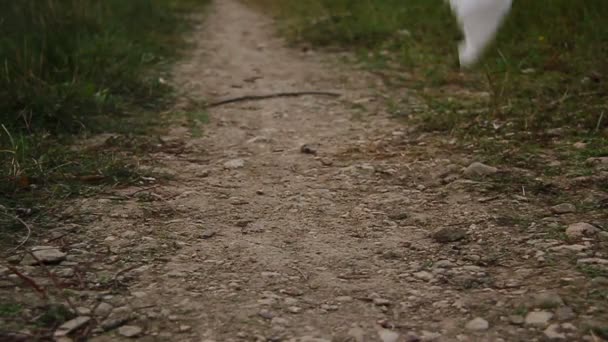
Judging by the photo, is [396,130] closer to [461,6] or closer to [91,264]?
[461,6]

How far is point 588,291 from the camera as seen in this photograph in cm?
177

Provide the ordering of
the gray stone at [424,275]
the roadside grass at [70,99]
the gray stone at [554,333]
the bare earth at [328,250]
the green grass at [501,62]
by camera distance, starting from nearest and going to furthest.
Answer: the gray stone at [554,333] < the bare earth at [328,250] < the gray stone at [424,275] < the roadside grass at [70,99] < the green grass at [501,62]

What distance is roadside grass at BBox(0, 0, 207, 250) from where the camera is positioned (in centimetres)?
253

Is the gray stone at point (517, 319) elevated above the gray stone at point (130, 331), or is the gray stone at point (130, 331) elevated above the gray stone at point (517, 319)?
the gray stone at point (517, 319)

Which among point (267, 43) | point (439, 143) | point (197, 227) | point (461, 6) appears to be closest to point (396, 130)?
point (439, 143)

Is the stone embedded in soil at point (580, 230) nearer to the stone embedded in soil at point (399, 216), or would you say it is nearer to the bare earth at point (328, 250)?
the bare earth at point (328, 250)

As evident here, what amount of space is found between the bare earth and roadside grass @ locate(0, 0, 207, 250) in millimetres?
186

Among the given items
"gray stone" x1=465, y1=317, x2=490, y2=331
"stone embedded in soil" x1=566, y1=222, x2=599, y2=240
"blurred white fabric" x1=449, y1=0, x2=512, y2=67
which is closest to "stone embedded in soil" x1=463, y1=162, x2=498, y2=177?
"stone embedded in soil" x1=566, y1=222, x2=599, y2=240

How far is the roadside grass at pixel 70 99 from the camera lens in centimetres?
253

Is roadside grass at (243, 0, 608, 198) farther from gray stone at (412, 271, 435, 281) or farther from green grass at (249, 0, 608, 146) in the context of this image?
gray stone at (412, 271, 435, 281)

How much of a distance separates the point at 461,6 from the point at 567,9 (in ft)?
5.70

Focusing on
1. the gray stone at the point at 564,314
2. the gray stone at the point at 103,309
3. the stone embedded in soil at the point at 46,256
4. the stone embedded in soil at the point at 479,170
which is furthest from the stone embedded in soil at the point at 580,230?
the stone embedded in soil at the point at 46,256

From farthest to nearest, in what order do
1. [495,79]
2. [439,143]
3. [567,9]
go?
1. [567,9]
2. [495,79]
3. [439,143]

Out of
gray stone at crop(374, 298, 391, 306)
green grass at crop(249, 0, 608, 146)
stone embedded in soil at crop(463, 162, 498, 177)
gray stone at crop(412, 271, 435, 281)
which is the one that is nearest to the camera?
gray stone at crop(374, 298, 391, 306)
